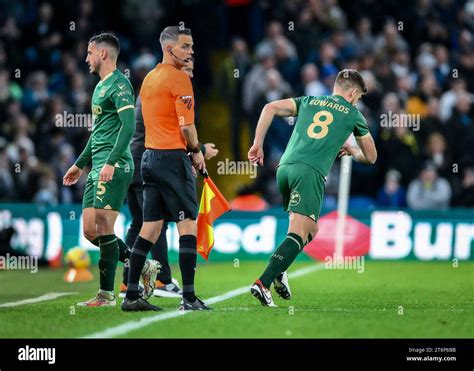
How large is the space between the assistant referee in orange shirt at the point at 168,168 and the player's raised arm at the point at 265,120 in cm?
48

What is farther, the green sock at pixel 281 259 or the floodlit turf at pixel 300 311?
the green sock at pixel 281 259

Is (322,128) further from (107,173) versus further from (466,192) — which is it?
(466,192)

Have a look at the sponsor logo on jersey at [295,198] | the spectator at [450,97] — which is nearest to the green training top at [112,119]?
the sponsor logo on jersey at [295,198]

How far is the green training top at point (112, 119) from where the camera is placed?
10.7 meters

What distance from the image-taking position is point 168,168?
10594mm

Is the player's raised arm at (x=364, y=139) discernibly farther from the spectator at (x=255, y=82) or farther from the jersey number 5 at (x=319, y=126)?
the spectator at (x=255, y=82)

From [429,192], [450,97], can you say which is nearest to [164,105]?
[429,192]

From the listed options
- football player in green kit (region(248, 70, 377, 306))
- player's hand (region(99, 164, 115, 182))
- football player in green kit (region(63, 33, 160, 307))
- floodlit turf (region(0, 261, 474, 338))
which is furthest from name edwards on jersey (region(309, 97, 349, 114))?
player's hand (region(99, 164, 115, 182))

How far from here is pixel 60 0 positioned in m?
22.7

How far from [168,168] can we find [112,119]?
0.84 m

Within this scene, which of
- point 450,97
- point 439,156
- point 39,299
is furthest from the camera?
point 450,97

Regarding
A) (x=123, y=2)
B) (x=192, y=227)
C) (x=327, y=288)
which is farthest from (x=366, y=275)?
(x=123, y=2)

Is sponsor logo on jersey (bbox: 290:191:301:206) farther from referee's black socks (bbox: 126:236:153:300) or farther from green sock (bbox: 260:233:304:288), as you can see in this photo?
referee's black socks (bbox: 126:236:153:300)

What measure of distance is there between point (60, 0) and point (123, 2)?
45.2 inches
